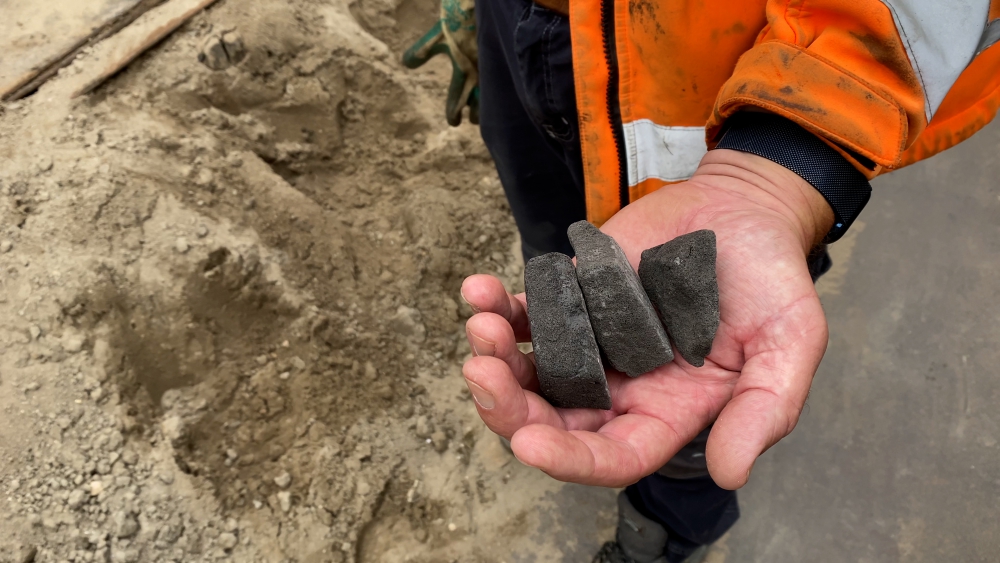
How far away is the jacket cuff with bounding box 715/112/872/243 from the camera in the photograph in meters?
1.40

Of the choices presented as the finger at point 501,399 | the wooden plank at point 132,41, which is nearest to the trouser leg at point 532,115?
the finger at point 501,399

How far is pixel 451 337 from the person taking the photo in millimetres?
2828

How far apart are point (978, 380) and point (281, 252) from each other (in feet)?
9.65

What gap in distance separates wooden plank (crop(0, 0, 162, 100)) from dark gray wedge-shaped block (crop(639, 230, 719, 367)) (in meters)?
2.57

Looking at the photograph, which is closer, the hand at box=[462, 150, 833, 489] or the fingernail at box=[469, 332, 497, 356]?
the hand at box=[462, 150, 833, 489]

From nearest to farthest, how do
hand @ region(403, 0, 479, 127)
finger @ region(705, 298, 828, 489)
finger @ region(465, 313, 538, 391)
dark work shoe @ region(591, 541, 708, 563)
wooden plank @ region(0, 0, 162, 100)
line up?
finger @ region(705, 298, 828, 489) < finger @ region(465, 313, 538, 391) < hand @ region(403, 0, 479, 127) < dark work shoe @ region(591, 541, 708, 563) < wooden plank @ region(0, 0, 162, 100)

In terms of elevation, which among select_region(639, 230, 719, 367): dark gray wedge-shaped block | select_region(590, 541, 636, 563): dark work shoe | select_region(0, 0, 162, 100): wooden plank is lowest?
select_region(590, 541, 636, 563): dark work shoe

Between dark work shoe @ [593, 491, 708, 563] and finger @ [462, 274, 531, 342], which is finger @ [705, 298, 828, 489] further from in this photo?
dark work shoe @ [593, 491, 708, 563]

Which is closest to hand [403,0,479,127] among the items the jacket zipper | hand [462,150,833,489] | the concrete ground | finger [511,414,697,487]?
the jacket zipper

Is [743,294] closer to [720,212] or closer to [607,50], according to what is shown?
[720,212]

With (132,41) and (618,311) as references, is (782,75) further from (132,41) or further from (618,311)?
(132,41)

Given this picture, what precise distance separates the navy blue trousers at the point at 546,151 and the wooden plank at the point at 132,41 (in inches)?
61.5

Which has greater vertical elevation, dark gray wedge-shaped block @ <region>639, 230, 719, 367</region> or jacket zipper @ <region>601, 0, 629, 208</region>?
jacket zipper @ <region>601, 0, 629, 208</region>

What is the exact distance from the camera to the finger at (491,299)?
4.62 ft
